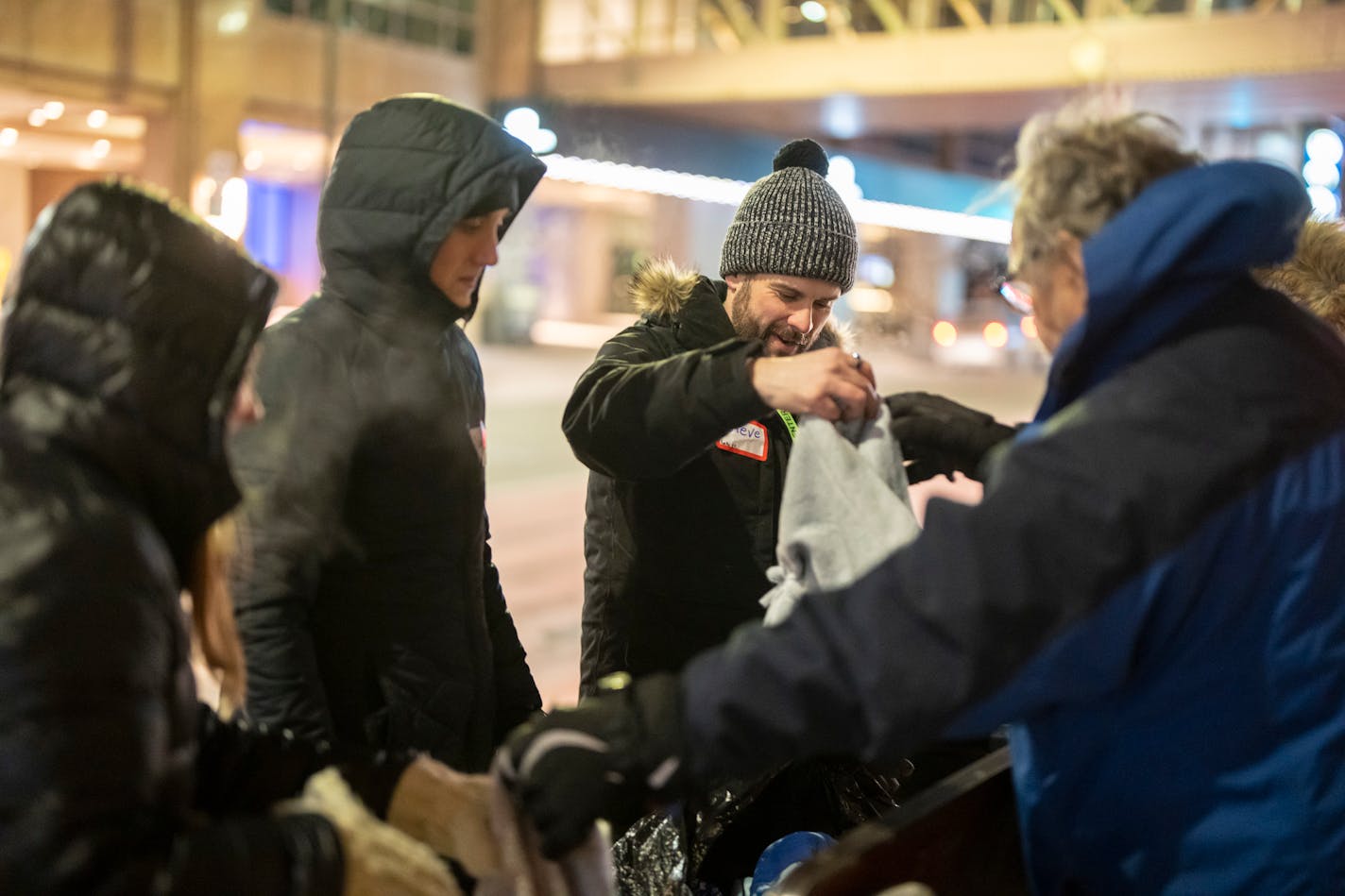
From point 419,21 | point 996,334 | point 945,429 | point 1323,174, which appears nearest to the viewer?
point 945,429

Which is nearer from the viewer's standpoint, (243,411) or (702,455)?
(243,411)

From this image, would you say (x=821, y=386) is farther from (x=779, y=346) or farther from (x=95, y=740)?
(x=95, y=740)

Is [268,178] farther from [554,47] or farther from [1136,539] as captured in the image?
[1136,539]

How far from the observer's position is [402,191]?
205 cm

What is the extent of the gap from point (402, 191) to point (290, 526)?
1.84ft

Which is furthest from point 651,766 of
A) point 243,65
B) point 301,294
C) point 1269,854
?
point 301,294

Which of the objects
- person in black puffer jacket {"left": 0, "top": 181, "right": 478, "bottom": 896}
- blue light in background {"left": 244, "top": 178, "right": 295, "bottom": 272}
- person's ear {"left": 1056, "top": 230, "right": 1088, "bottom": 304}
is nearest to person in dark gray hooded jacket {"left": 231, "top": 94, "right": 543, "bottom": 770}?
person in black puffer jacket {"left": 0, "top": 181, "right": 478, "bottom": 896}

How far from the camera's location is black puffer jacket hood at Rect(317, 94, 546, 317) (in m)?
2.06

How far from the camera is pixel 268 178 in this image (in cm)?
2438

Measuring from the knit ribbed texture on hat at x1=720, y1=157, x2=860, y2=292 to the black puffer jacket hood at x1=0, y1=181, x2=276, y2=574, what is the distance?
1482mm

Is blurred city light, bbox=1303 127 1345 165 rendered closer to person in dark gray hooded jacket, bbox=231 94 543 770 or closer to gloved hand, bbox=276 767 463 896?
person in dark gray hooded jacket, bbox=231 94 543 770

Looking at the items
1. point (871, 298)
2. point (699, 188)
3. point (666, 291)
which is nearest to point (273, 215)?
point (699, 188)

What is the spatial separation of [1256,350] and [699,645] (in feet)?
A: 4.80

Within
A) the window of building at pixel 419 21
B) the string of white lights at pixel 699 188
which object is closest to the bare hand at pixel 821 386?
the string of white lights at pixel 699 188
